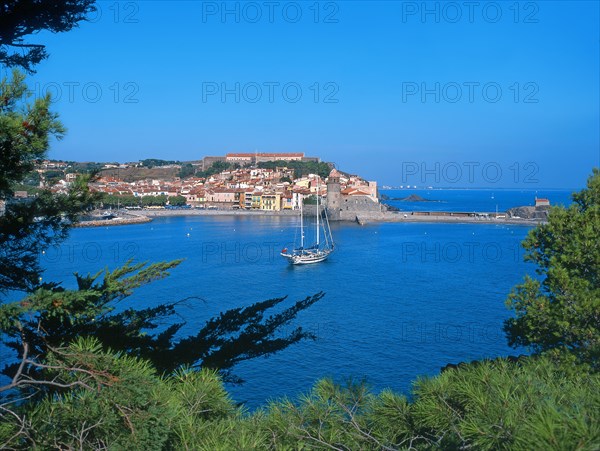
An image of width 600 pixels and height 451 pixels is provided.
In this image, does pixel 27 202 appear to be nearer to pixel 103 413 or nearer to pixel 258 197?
pixel 103 413

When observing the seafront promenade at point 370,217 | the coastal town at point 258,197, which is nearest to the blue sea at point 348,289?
the coastal town at point 258,197

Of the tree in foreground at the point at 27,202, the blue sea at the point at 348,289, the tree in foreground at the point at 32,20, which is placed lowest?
the blue sea at the point at 348,289

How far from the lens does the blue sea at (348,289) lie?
5785 millimetres

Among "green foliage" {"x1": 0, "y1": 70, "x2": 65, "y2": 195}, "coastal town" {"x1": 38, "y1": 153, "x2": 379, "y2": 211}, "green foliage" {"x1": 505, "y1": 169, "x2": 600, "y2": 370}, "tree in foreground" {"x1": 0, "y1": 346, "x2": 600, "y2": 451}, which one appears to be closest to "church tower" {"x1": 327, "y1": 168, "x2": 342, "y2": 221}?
"coastal town" {"x1": 38, "y1": 153, "x2": 379, "y2": 211}

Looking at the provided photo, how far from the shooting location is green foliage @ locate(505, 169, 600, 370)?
359 centimetres

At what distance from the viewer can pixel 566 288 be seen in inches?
148

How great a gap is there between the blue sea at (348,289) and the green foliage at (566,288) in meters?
1.30

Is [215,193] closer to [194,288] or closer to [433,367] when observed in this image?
[194,288]

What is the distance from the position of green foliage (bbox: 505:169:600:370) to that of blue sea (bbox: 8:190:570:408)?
130 cm

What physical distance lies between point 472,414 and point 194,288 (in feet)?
30.4

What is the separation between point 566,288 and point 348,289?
6925mm

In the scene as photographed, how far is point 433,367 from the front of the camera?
18.8 feet

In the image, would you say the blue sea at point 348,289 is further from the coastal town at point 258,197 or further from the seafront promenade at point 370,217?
the seafront promenade at point 370,217

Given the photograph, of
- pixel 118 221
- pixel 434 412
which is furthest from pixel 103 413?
pixel 118 221
